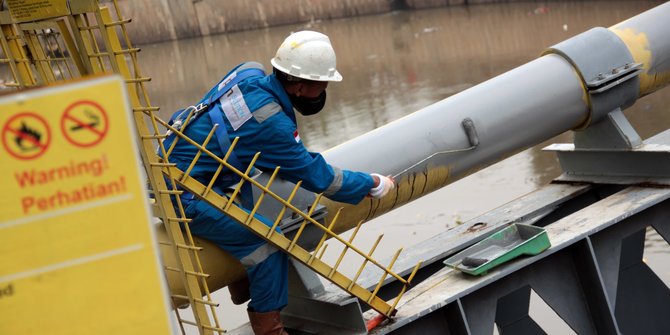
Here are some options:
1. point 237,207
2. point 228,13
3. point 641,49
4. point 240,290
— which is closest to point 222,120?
point 237,207

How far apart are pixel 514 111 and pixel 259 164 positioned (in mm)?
1588

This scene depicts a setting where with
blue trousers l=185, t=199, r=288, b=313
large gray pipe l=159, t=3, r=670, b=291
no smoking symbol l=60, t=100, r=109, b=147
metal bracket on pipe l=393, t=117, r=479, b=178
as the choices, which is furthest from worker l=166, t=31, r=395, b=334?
no smoking symbol l=60, t=100, r=109, b=147

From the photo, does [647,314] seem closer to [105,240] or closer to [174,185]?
[174,185]

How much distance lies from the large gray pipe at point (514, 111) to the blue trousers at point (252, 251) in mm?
631

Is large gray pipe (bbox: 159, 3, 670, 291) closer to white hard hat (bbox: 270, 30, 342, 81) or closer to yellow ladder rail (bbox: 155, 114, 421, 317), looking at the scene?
yellow ladder rail (bbox: 155, 114, 421, 317)

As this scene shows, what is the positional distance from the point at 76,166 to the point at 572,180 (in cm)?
420

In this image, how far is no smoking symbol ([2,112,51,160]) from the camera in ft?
6.17

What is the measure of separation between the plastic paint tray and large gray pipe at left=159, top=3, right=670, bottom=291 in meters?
0.43

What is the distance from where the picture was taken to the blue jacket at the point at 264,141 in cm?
406

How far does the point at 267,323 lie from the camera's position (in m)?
4.23

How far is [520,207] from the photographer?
548cm

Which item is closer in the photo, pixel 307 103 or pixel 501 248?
pixel 307 103

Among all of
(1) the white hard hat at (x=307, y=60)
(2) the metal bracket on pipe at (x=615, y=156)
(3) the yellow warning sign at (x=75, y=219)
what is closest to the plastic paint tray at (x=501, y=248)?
(2) the metal bracket on pipe at (x=615, y=156)

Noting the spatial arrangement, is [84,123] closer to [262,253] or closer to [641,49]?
[262,253]
